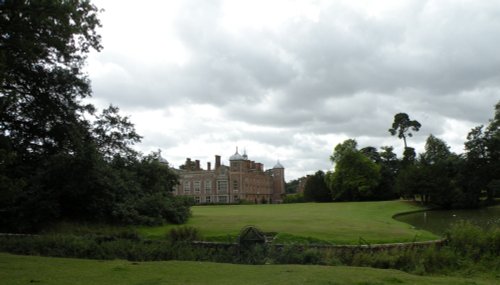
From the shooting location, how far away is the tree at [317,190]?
78.7 meters

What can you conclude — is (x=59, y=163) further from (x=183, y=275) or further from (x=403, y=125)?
(x=403, y=125)

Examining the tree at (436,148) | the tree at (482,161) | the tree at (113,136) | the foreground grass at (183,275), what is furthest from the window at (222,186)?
the foreground grass at (183,275)

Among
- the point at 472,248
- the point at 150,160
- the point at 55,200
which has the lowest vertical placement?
the point at 472,248

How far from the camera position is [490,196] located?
5694cm

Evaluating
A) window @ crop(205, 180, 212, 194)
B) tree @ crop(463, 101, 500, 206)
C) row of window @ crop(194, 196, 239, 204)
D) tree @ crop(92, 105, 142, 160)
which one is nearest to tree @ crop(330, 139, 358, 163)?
tree @ crop(463, 101, 500, 206)

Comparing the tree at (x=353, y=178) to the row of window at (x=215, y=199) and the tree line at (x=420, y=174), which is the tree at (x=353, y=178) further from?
the row of window at (x=215, y=199)

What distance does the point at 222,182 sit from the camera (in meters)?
103

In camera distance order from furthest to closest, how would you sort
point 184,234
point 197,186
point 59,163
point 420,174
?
point 197,186 → point 420,174 → point 59,163 → point 184,234

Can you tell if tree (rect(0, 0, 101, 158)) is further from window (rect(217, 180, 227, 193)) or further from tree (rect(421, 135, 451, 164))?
window (rect(217, 180, 227, 193))

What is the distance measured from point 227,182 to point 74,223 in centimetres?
8183

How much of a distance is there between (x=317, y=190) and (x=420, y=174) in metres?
26.0

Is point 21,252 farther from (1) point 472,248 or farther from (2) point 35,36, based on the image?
(1) point 472,248

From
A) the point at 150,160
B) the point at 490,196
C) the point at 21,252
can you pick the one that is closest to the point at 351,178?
the point at 490,196

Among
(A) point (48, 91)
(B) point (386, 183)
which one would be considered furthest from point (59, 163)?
(B) point (386, 183)
